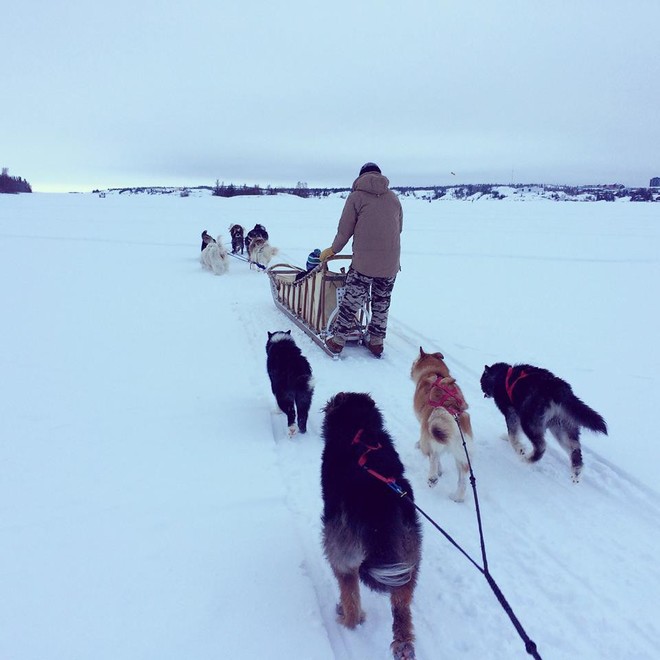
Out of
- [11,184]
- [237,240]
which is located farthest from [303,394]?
[11,184]

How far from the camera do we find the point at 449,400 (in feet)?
9.48

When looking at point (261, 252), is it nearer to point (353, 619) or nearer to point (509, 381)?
point (509, 381)

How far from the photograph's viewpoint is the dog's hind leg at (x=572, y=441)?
300 cm

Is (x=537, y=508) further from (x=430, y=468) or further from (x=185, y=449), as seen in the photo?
(x=185, y=449)

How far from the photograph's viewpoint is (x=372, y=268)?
16.8 ft

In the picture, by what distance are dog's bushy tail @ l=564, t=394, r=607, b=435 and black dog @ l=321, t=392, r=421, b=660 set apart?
55.3 inches

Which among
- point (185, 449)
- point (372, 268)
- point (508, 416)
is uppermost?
point (372, 268)

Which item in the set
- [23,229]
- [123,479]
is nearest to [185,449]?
[123,479]

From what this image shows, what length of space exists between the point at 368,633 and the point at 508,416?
1959 millimetres

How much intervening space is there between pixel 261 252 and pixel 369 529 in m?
10.5

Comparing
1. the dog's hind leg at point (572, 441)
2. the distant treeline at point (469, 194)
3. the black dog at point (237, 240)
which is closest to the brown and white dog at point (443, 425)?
the dog's hind leg at point (572, 441)

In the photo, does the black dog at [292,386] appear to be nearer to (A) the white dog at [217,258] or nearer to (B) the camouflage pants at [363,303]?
(B) the camouflage pants at [363,303]

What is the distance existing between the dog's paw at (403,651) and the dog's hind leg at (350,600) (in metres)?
0.26

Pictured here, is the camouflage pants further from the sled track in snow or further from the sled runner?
the sled track in snow
